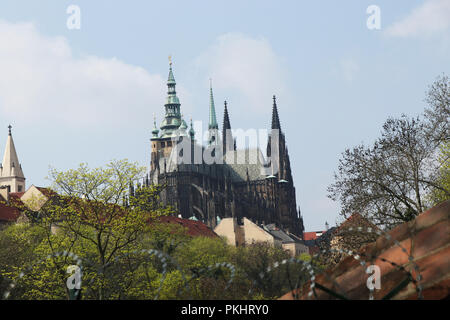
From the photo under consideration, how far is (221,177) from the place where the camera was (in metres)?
175

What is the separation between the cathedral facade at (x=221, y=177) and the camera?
156 meters

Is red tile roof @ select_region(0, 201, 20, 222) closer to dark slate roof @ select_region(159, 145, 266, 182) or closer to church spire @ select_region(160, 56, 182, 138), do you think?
dark slate roof @ select_region(159, 145, 266, 182)

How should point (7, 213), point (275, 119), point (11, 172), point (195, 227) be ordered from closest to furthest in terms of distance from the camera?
point (7, 213) → point (195, 227) → point (11, 172) → point (275, 119)

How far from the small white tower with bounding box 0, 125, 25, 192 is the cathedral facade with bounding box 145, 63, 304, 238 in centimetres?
2609

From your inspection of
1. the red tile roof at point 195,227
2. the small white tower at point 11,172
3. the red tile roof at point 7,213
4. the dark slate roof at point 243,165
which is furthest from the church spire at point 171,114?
the red tile roof at point 7,213

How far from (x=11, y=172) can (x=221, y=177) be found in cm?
5042

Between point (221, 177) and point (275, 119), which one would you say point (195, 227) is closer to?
point (221, 177)

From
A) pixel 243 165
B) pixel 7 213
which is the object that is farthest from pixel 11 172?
pixel 243 165

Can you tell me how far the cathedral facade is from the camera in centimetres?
15550

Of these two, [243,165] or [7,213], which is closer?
[7,213]

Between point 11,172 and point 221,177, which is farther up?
point 221,177

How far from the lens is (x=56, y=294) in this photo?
144 feet
